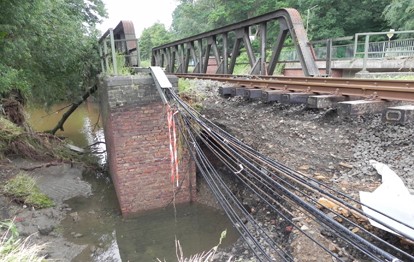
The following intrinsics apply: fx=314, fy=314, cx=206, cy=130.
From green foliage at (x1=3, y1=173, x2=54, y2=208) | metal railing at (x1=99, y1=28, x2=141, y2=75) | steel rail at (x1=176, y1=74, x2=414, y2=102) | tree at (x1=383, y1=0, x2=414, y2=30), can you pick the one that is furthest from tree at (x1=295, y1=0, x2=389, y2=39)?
green foliage at (x1=3, y1=173, x2=54, y2=208)

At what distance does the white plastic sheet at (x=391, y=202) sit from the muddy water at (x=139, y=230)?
3.06 metres

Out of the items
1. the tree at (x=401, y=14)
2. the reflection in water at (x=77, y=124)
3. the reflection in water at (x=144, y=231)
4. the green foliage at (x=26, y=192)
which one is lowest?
the reflection in water at (x=144, y=231)

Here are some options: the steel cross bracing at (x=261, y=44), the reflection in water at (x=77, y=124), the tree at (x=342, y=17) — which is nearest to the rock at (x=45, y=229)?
the steel cross bracing at (x=261, y=44)

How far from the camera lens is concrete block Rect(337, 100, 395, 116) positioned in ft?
13.8

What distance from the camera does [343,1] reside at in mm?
28797

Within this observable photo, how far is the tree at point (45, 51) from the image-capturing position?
5451 mm

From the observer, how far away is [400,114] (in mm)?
3799

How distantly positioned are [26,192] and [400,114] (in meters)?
7.36

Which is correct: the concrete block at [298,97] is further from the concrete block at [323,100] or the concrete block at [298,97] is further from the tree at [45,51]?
the tree at [45,51]

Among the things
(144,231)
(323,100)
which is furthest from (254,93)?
(144,231)

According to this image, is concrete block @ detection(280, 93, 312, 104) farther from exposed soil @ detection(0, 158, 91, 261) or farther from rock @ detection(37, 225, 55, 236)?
rock @ detection(37, 225, 55, 236)

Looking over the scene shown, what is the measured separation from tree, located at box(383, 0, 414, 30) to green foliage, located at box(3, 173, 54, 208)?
23273 millimetres

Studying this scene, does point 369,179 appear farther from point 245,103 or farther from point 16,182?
point 16,182

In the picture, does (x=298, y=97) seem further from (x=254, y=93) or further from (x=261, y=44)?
(x=261, y=44)
